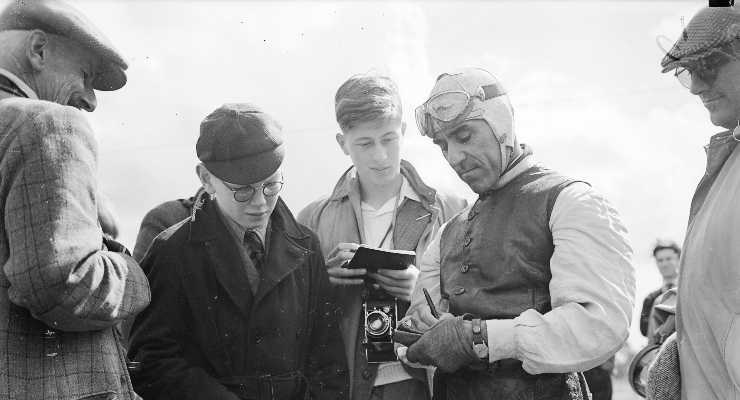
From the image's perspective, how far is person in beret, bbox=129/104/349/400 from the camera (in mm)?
4094

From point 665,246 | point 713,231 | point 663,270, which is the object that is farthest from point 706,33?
point 665,246

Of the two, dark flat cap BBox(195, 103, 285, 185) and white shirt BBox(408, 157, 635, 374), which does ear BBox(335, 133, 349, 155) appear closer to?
dark flat cap BBox(195, 103, 285, 185)

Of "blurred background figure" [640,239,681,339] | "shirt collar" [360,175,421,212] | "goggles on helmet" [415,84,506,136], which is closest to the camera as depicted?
"goggles on helmet" [415,84,506,136]

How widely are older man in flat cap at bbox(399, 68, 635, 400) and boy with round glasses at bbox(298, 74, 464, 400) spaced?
0.72m

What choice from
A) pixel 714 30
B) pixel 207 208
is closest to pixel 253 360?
pixel 207 208

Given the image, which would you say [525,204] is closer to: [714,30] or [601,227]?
[601,227]

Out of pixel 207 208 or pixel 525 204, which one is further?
pixel 207 208

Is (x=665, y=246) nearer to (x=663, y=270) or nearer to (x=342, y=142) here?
(x=663, y=270)

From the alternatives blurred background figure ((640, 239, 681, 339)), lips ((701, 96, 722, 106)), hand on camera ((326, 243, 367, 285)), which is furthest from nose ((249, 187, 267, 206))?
blurred background figure ((640, 239, 681, 339))

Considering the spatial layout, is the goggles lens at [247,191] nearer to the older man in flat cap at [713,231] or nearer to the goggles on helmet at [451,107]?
the goggles on helmet at [451,107]

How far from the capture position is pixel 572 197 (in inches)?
148

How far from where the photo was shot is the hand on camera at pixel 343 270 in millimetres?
4617

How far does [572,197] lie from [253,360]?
1.68 metres

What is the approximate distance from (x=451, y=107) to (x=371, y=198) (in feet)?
4.57
